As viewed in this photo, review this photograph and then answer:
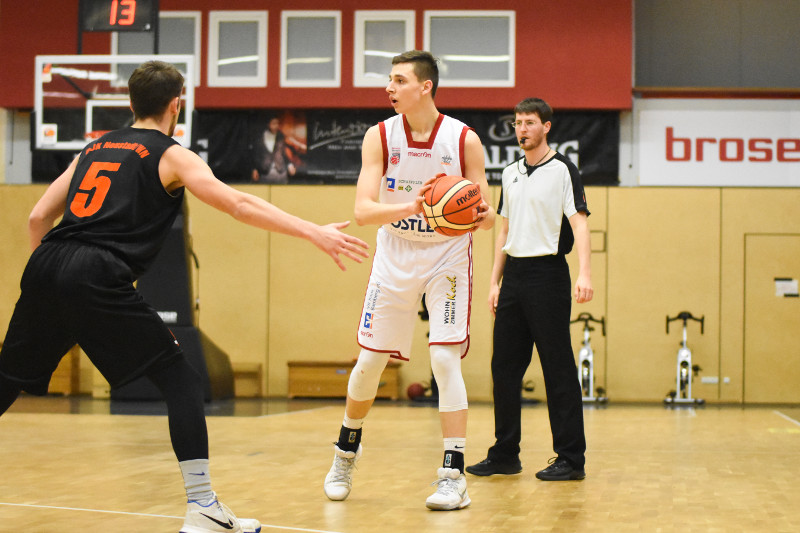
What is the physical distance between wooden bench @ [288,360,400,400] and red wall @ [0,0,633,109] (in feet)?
11.7

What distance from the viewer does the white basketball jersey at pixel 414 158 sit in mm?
4105

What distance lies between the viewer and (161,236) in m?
3.19

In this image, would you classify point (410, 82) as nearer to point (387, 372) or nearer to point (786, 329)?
point (387, 372)

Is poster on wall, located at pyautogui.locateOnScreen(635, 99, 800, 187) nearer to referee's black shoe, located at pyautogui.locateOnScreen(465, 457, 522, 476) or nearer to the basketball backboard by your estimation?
the basketball backboard

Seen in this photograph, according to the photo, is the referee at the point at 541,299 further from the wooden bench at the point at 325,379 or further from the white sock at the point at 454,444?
the wooden bench at the point at 325,379

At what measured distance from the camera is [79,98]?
10375 mm

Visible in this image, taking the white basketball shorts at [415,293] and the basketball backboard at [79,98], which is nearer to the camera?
the white basketball shorts at [415,293]

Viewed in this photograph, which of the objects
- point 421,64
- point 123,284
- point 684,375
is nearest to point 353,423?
point 123,284

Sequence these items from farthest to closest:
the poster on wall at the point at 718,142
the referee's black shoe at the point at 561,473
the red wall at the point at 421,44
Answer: the poster on wall at the point at 718,142, the red wall at the point at 421,44, the referee's black shoe at the point at 561,473

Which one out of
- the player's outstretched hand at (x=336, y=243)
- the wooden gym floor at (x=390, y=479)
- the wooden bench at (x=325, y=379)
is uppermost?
the player's outstretched hand at (x=336, y=243)

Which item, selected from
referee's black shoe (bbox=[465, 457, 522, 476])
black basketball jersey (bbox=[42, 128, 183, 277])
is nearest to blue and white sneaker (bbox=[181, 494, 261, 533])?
black basketball jersey (bbox=[42, 128, 183, 277])

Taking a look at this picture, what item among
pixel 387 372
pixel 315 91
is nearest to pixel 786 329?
pixel 387 372

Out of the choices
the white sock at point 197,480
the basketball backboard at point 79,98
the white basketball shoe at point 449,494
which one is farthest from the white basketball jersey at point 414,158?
the basketball backboard at point 79,98

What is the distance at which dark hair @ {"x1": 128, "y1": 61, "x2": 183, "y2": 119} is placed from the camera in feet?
10.3
